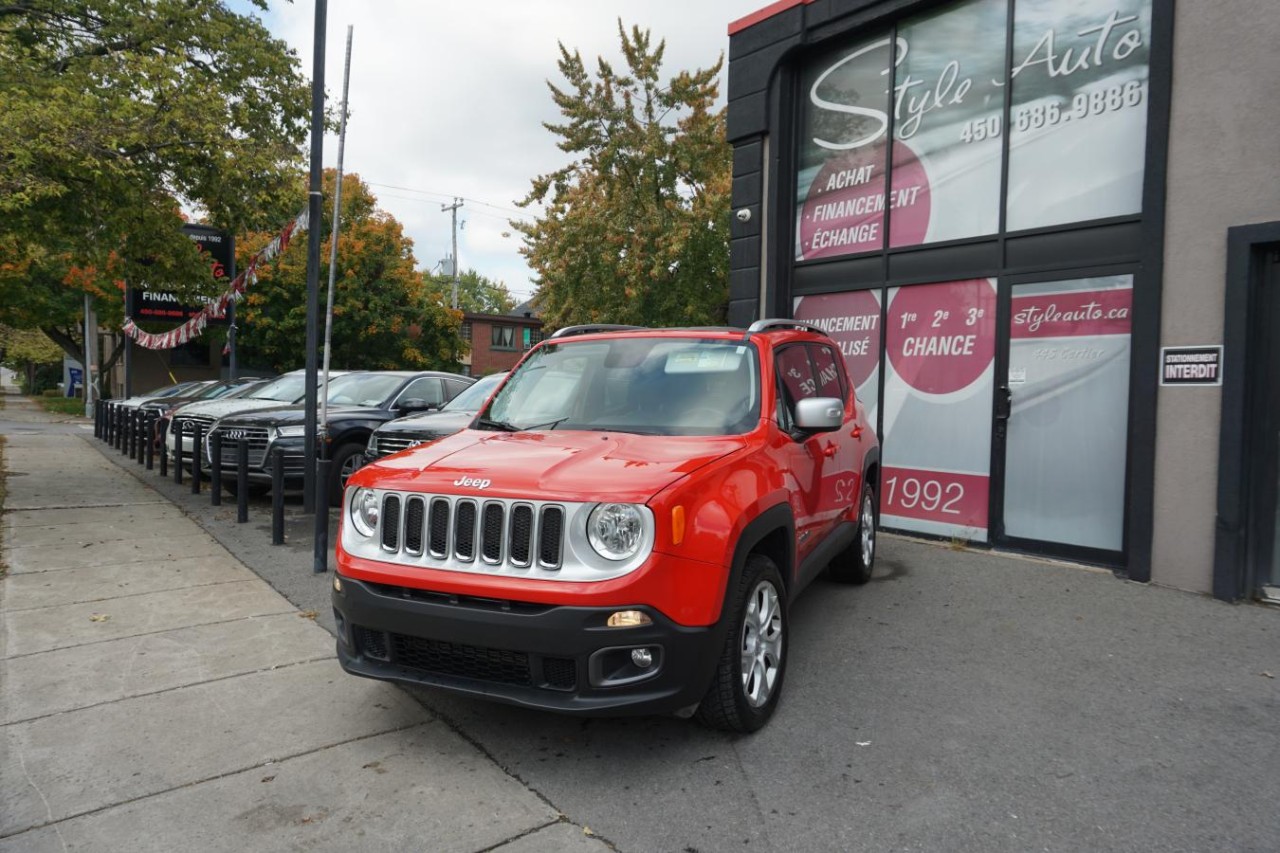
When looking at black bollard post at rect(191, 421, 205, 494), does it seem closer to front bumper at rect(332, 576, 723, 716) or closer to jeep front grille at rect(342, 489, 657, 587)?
jeep front grille at rect(342, 489, 657, 587)

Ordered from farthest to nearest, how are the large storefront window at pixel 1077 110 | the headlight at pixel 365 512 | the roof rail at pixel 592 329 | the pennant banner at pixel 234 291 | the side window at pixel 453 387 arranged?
the side window at pixel 453 387 → the pennant banner at pixel 234 291 → the large storefront window at pixel 1077 110 → the roof rail at pixel 592 329 → the headlight at pixel 365 512

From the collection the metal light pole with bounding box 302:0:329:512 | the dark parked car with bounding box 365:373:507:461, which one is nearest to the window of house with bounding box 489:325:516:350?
the dark parked car with bounding box 365:373:507:461

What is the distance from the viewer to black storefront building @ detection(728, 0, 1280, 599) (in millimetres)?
5754

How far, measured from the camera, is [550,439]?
12.8 ft

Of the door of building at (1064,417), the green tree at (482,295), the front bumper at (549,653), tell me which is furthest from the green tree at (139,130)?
the green tree at (482,295)

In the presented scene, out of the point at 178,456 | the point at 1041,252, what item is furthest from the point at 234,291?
the point at 1041,252

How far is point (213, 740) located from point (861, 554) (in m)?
4.34

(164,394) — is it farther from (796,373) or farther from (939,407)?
(796,373)

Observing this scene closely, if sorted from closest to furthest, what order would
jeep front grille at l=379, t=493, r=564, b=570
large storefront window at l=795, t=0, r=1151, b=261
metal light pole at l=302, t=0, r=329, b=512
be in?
jeep front grille at l=379, t=493, r=564, b=570 → large storefront window at l=795, t=0, r=1151, b=261 → metal light pole at l=302, t=0, r=329, b=512

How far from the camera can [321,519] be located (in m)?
6.33

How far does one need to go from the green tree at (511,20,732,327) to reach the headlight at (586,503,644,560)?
16667 mm

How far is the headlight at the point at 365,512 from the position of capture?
11.7 ft

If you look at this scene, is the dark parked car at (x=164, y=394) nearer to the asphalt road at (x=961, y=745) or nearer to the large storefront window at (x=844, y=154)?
the large storefront window at (x=844, y=154)

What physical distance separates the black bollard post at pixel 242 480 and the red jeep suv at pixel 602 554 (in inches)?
177
